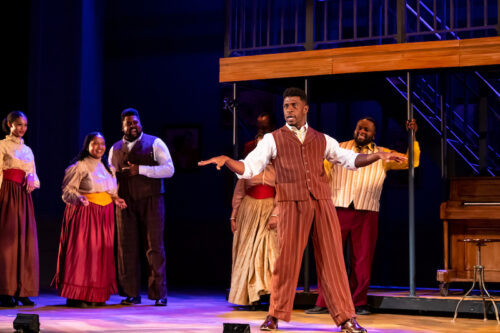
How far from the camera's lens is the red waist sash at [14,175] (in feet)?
24.3

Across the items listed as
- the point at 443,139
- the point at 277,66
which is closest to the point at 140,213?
the point at 277,66

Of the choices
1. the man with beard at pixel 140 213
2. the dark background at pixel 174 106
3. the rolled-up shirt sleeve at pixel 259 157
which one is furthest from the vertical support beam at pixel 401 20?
the man with beard at pixel 140 213

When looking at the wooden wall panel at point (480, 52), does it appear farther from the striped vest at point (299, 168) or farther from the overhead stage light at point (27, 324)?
the overhead stage light at point (27, 324)

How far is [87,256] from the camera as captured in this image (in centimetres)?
753

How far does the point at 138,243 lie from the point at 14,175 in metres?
1.28

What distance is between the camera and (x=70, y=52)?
9922 mm

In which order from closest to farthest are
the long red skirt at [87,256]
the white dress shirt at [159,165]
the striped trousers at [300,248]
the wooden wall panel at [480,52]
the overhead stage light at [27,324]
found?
the overhead stage light at [27,324] → the striped trousers at [300,248] → the wooden wall panel at [480,52] → the long red skirt at [87,256] → the white dress shirt at [159,165]

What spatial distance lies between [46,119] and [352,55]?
13.9ft

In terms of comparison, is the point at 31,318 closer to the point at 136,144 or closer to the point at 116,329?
the point at 116,329

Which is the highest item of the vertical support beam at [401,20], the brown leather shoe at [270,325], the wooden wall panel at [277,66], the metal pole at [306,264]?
the vertical support beam at [401,20]

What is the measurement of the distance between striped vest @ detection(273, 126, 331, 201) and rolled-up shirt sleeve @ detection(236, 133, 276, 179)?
39mm

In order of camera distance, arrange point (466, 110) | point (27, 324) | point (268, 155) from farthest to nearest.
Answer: point (466, 110) → point (268, 155) → point (27, 324)

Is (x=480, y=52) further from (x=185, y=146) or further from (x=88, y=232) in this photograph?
(x=185, y=146)

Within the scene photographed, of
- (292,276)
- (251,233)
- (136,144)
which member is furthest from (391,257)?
(292,276)
